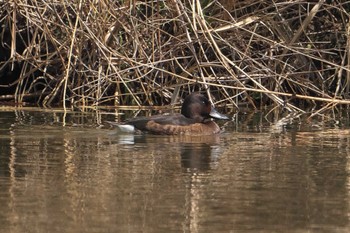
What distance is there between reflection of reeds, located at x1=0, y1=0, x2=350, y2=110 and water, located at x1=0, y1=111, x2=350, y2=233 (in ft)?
6.36

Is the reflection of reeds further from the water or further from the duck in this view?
the water

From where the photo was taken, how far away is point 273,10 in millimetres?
12852

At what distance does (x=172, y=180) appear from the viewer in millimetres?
6734

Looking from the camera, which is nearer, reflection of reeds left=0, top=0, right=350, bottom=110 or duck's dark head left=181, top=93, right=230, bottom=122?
duck's dark head left=181, top=93, right=230, bottom=122

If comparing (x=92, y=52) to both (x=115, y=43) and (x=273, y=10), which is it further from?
(x=273, y=10)

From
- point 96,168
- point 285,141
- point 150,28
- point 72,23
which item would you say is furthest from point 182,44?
point 96,168

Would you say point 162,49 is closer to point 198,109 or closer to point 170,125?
point 198,109

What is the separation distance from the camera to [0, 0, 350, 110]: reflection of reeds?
11625 millimetres

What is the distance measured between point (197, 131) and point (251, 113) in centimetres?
215

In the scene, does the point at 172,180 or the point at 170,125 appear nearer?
the point at 172,180

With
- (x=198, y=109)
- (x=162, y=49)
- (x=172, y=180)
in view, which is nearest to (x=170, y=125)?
(x=198, y=109)

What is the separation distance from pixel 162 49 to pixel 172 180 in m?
5.53

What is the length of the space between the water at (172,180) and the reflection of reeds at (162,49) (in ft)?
6.36

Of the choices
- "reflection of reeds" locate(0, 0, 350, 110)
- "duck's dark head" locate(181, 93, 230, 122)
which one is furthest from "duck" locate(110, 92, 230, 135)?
"reflection of reeds" locate(0, 0, 350, 110)
